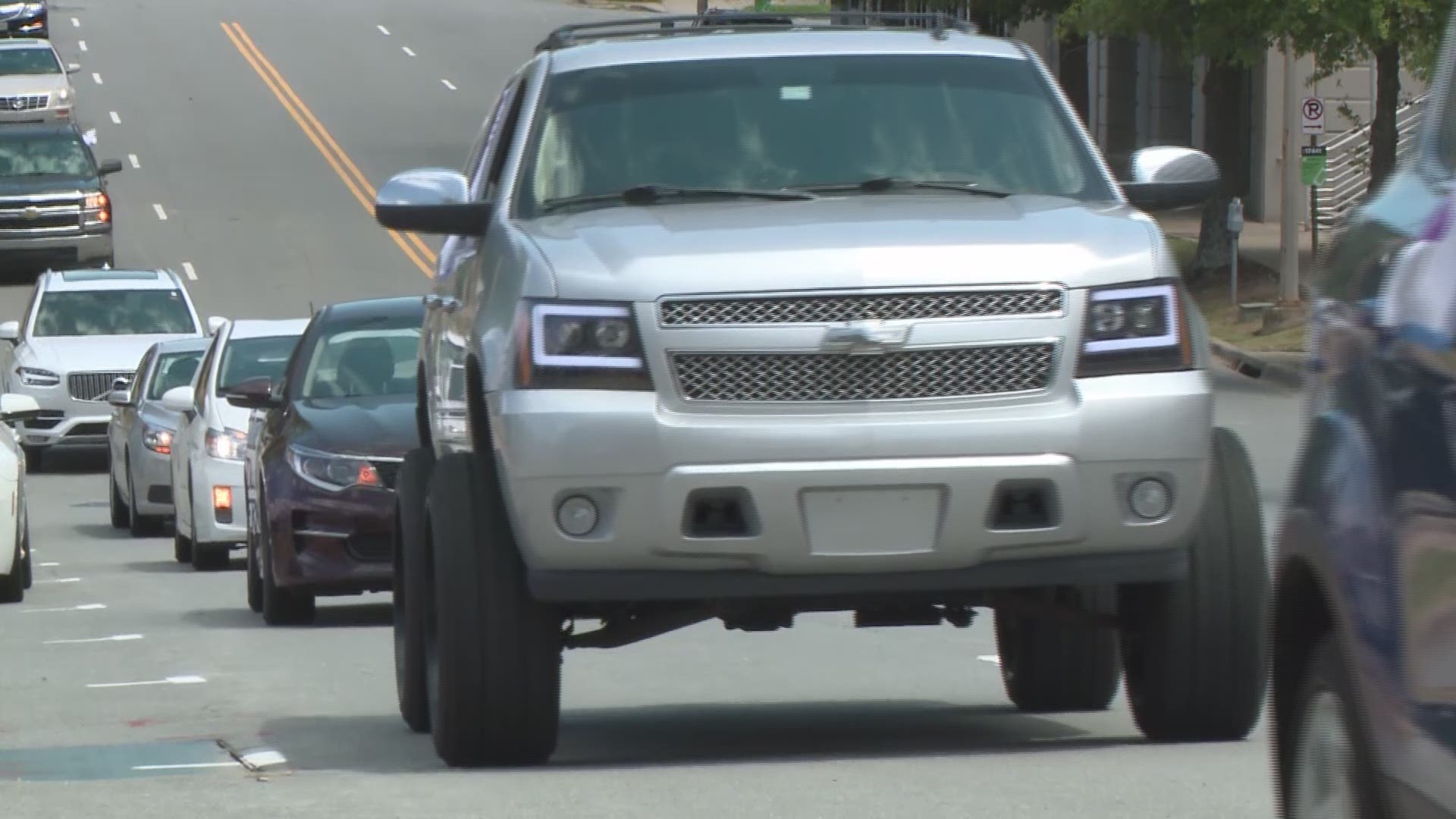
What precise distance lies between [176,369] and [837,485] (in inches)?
666

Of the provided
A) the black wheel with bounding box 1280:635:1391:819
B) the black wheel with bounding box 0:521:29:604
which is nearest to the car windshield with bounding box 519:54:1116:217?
the black wheel with bounding box 1280:635:1391:819

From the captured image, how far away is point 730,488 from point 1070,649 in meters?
2.53

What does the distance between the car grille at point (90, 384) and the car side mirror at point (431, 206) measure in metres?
19.8

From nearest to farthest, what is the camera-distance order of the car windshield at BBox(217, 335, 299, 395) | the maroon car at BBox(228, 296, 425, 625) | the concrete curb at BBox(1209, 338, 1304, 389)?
the maroon car at BBox(228, 296, 425, 625) < the car windshield at BBox(217, 335, 299, 395) < the concrete curb at BBox(1209, 338, 1304, 389)

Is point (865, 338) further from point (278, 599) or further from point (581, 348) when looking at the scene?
point (278, 599)

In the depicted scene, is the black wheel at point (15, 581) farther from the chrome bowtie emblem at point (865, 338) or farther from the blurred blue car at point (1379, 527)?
the blurred blue car at point (1379, 527)

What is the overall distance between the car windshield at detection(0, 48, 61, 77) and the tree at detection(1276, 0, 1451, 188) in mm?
21250

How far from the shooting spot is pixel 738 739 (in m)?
9.21

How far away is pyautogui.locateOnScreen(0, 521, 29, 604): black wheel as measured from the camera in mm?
16250

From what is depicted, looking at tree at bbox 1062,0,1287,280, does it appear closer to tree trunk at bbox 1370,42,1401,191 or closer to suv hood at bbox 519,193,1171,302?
tree trunk at bbox 1370,42,1401,191

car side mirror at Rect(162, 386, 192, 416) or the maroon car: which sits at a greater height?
the maroon car

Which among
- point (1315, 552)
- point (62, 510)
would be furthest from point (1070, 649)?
point (62, 510)

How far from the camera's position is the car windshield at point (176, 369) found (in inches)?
920

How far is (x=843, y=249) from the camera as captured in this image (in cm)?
763
